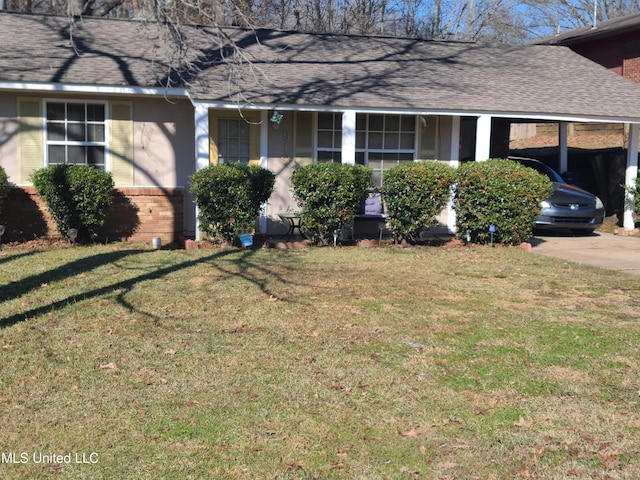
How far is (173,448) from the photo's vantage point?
13.4ft

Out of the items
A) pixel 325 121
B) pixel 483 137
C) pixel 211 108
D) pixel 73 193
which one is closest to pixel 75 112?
pixel 73 193

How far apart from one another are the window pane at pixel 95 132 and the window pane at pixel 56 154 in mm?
514

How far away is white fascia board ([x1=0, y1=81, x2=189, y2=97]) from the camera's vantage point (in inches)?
447

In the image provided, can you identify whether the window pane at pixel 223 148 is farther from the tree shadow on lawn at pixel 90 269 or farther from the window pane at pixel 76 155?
the tree shadow on lawn at pixel 90 269

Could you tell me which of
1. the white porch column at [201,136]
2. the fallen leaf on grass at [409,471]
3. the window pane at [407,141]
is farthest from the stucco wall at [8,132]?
the fallen leaf on grass at [409,471]

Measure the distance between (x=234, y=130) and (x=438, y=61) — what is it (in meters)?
5.13

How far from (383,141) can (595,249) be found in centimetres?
447

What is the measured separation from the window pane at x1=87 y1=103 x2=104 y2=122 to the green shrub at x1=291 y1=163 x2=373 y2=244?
3903 millimetres

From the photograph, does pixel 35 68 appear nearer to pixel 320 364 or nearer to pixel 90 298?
pixel 90 298

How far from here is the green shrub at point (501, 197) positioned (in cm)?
1155

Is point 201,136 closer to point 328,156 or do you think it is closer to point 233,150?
point 233,150

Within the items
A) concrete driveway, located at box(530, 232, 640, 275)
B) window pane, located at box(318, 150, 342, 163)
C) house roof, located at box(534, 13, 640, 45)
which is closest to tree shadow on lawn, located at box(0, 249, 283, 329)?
window pane, located at box(318, 150, 342, 163)

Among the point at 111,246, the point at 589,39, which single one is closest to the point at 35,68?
the point at 111,246

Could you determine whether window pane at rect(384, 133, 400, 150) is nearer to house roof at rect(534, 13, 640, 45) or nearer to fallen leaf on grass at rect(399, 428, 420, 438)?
fallen leaf on grass at rect(399, 428, 420, 438)
